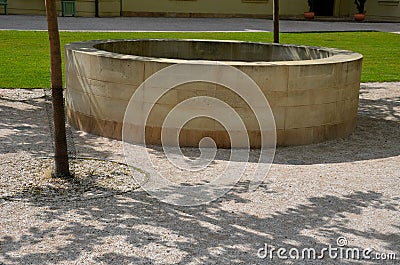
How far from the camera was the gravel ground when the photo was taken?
5.53 metres

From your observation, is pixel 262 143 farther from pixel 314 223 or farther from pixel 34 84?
pixel 34 84

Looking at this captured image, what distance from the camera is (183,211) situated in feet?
21.2

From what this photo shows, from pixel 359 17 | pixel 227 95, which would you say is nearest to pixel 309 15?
pixel 359 17

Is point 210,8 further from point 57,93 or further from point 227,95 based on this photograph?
point 57,93

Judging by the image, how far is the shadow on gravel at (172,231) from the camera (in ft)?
17.8

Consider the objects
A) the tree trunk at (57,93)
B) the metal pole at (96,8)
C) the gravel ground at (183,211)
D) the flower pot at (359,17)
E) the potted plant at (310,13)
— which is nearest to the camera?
the gravel ground at (183,211)

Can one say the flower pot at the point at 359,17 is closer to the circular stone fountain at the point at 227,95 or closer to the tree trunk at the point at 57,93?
the circular stone fountain at the point at 227,95

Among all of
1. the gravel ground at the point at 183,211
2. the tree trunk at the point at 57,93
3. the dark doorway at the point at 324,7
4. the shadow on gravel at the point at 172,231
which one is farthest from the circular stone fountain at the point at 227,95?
the dark doorway at the point at 324,7

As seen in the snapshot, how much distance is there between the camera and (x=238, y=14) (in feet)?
122

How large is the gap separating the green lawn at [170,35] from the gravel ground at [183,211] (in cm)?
622

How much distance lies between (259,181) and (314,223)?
1.36 meters

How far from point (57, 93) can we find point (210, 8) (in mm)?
30118

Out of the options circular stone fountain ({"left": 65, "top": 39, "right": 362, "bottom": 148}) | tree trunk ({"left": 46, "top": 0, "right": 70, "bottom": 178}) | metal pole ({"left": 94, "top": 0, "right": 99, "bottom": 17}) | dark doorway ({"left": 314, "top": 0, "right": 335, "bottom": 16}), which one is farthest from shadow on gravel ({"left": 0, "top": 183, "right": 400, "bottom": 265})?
dark doorway ({"left": 314, "top": 0, "right": 335, "bottom": 16})

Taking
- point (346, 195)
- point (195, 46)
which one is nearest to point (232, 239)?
point (346, 195)
